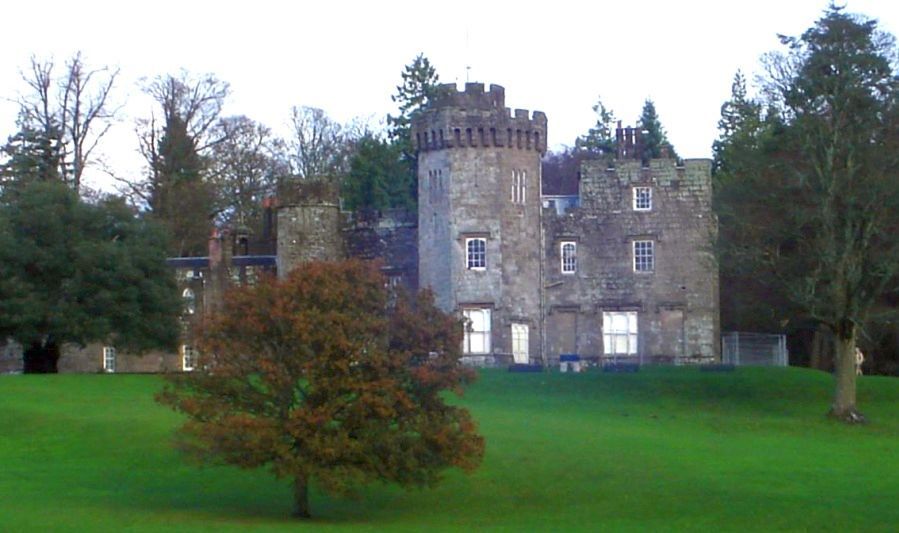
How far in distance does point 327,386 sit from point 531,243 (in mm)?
32663

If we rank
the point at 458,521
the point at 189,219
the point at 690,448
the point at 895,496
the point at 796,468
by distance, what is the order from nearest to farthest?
the point at 458,521 < the point at 895,496 < the point at 796,468 < the point at 690,448 < the point at 189,219

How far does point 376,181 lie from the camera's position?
81.2 m

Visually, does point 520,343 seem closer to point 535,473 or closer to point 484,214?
point 484,214

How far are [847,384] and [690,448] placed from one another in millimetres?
10494

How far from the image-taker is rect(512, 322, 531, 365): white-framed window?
61312mm

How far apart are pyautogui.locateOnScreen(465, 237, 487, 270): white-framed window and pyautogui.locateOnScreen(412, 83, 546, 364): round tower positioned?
4 cm

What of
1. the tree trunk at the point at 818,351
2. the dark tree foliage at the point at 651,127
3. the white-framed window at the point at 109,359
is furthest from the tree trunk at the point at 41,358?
the dark tree foliage at the point at 651,127

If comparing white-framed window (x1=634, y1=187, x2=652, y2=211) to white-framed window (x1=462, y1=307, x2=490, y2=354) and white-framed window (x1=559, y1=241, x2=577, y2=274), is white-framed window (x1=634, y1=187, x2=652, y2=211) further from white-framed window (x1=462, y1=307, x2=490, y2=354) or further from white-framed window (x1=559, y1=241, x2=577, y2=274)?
white-framed window (x1=462, y1=307, x2=490, y2=354)

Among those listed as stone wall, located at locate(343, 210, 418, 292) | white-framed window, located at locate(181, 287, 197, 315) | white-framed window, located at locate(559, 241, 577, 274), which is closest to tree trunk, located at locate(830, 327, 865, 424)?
white-framed window, located at locate(559, 241, 577, 274)

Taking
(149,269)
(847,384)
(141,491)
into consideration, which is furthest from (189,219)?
(141,491)


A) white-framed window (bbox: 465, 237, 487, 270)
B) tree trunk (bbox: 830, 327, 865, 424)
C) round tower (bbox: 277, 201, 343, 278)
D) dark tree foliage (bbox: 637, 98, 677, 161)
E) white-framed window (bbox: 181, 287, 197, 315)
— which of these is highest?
dark tree foliage (bbox: 637, 98, 677, 161)

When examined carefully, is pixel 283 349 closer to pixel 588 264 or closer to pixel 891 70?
pixel 891 70

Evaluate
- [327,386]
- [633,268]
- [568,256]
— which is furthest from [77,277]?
[327,386]

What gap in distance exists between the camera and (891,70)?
47406 mm
